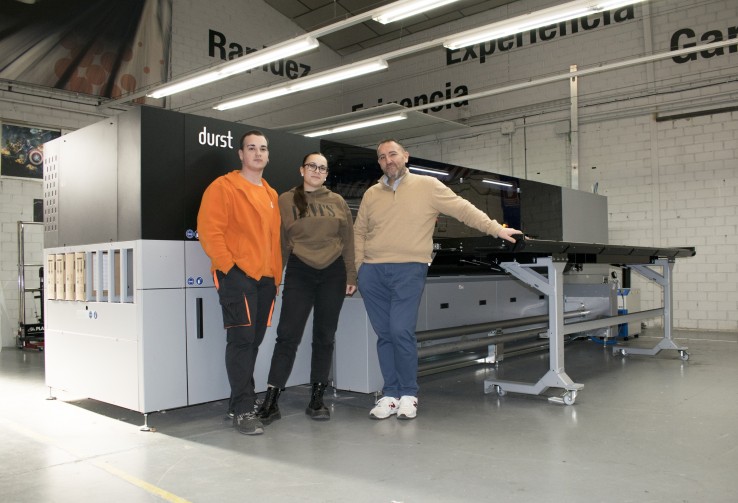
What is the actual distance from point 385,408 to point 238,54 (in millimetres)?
8638

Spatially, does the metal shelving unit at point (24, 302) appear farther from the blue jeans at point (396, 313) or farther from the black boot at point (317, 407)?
the blue jeans at point (396, 313)

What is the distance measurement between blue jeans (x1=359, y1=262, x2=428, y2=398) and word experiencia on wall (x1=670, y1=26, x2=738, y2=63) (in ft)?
21.5

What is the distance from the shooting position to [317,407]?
321 centimetres

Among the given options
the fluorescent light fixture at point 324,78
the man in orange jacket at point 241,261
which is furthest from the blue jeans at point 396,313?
the fluorescent light fixture at point 324,78

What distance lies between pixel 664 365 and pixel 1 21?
8.24 meters

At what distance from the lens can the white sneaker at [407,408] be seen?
123 inches

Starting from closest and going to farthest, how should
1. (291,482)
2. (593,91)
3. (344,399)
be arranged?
1. (291,482)
2. (344,399)
3. (593,91)

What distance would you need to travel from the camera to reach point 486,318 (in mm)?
5273

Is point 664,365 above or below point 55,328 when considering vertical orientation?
below

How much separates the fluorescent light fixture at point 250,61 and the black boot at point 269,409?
413cm

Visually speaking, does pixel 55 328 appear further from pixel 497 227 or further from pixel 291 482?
pixel 497 227

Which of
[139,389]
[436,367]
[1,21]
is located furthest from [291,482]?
[1,21]

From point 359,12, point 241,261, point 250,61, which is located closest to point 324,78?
point 250,61

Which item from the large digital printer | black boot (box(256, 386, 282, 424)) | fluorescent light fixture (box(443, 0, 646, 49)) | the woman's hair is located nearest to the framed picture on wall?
the large digital printer
